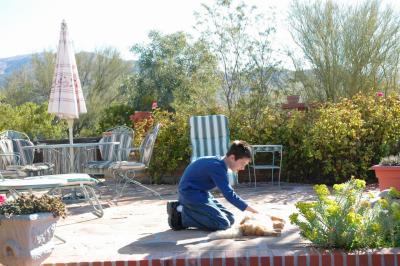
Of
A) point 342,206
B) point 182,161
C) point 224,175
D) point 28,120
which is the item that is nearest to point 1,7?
point 28,120

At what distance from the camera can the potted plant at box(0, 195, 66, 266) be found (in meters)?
3.21

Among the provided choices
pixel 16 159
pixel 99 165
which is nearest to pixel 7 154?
pixel 16 159

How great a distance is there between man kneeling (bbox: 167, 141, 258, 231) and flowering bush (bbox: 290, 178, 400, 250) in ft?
2.62

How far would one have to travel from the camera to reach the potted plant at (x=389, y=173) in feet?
18.7

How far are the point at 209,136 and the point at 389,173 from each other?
2934 millimetres

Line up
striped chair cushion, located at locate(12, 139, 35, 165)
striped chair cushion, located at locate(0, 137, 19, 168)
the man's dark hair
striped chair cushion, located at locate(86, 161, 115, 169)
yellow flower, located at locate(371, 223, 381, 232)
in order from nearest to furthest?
yellow flower, located at locate(371, 223, 381, 232) < the man's dark hair < striped chair cushion, located at locate(86, 161, 115, 169) < striped chair cushion, located at locate(0, 137, 19, 168) < striped chair cushion, located at locate(12, 139, 35, 165)

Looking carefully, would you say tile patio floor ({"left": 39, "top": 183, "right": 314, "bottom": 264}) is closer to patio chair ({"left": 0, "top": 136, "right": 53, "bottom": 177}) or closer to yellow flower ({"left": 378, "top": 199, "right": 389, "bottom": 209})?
yellow flower ({"left": 378, "top": 199, "right": 389, "bottom": 209})

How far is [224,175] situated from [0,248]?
1.66 m

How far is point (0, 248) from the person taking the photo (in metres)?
3.28

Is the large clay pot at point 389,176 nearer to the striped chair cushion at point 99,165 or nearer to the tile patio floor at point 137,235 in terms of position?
the tile patio floor at point 137,235

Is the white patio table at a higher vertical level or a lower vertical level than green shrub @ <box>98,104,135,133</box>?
lower

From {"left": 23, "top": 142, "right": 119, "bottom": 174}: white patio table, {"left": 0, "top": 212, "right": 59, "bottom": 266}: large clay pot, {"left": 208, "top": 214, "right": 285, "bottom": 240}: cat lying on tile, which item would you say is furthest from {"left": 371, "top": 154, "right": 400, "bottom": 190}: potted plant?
{"left": 0, "top": 212, "right": 59, "bottom": 266}: large clay pot

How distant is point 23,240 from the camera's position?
10.6 ft

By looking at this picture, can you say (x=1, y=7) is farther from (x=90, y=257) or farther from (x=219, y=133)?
(x=90, y=257)
